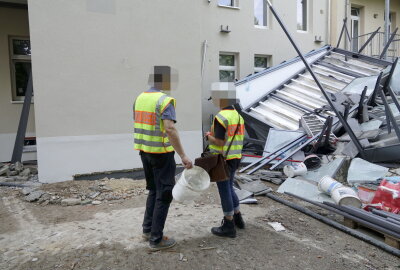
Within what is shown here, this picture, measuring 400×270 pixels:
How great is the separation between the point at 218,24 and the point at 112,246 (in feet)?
28.4

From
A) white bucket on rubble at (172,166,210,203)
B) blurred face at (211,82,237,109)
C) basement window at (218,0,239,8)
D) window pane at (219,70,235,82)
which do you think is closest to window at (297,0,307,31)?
basement window at (218,0,239,8)

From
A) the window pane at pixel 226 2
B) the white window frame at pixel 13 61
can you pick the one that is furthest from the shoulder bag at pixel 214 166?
the window pane at pixel 226 2

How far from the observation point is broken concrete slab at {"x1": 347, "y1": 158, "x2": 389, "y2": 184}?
601cm

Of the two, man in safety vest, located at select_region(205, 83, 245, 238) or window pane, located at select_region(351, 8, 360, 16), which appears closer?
man in safety vest, located at select_region(205, 83, 245, 238)

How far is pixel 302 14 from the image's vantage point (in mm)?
12898

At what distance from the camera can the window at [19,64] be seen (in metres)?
7.74

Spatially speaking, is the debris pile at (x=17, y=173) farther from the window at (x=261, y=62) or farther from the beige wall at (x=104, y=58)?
the window at (x=261, y=62)

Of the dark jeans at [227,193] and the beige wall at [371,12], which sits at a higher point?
the beige wall at [371,12]

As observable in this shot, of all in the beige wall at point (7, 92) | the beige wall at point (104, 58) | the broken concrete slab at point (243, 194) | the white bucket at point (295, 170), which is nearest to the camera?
the broken concrete slab at point (243, 194)

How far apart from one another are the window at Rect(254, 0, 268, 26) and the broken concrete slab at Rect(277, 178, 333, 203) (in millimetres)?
7605

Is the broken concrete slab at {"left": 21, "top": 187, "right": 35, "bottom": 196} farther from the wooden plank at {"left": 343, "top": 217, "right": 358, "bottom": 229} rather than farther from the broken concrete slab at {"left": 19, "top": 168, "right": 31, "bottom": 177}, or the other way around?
the wooden plank at {"left": 343, "top": 217, "right": 358, "bottom": 229}

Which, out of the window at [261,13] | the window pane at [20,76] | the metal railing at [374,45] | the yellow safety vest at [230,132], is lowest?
the yellow safety vest at [230,132]

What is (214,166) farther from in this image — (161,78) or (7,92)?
(7,92)

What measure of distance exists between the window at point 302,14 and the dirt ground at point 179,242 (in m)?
10.0
